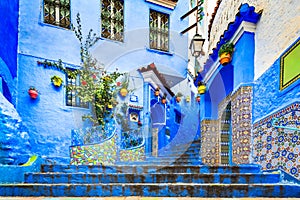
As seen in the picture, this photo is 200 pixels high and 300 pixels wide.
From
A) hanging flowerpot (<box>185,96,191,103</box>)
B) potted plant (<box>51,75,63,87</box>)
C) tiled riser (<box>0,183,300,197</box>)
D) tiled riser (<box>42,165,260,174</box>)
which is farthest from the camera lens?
hanging flowerpot (<box>185,96,191,103</box>)

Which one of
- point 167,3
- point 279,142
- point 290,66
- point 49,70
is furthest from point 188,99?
point 290,66

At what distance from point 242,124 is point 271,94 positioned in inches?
31.5

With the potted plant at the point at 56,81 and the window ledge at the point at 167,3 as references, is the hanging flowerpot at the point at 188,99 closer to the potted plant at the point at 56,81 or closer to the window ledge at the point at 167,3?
the window ledge at the point at 167,3

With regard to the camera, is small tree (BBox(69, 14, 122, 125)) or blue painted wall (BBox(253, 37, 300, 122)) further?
small tree (BBox(69, 14, 122, 125))

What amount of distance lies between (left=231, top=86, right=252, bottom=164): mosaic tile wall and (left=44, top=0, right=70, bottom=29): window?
19.1 ft

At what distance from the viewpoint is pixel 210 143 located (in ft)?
19.0

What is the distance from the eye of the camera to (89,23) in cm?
767

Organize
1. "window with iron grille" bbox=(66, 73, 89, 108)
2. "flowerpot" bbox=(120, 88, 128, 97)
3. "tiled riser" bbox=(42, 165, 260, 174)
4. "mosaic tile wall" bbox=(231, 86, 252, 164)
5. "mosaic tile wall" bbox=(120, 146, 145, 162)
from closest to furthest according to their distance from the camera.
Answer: "tiled riser" bbox=(42, 165, 260, 174) < "mosaic tile wall" bbox=(231, 86, 252, 164) < "mosaic tile wall" bbox=(120, 146, 145, 162) < "window with iron grille" bbox=(66, 73, 89, 108) < "flowerpot" bbox=(120, 88, 128, 97)

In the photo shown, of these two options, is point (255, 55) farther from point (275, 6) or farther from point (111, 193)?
point (111, 193)

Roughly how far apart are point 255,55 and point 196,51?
2351mm

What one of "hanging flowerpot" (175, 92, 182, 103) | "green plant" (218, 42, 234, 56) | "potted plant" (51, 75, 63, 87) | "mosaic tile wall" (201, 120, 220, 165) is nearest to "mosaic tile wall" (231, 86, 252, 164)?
"green plant" (218, 42, 234, 56)

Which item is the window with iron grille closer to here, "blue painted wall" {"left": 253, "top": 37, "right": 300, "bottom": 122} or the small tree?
the small tree

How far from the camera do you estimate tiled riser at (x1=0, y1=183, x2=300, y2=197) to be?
2.31 metres

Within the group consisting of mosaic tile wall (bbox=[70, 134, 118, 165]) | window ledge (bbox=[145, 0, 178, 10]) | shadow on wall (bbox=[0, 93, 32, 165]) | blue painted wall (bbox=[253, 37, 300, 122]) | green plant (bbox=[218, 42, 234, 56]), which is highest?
window ledge (bbox=[145, 0, 178, 10])
